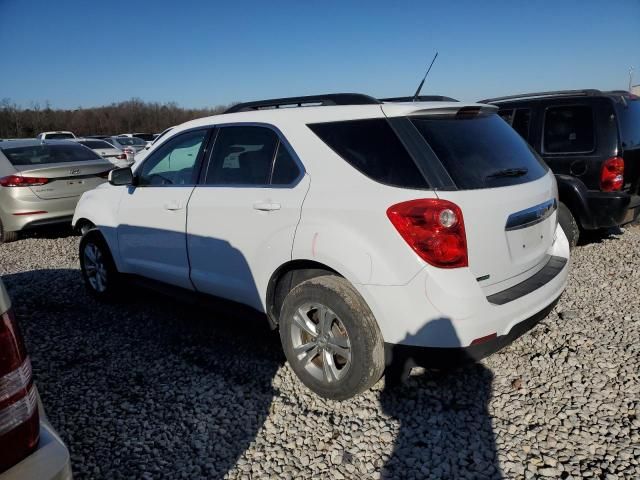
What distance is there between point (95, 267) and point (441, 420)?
360cm

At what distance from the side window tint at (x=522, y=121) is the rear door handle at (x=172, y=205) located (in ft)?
13.3

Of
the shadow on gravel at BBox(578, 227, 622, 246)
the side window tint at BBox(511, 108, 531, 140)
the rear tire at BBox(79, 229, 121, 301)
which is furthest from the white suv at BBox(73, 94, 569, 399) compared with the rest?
the shadow on gravel at BBox(578, 227, 622, 246)

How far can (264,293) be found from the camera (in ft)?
9.96

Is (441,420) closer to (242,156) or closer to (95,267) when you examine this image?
(242,156)

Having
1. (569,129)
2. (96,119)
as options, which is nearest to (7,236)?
(569,129)

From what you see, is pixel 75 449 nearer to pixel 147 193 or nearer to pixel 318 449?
pixel 318 449

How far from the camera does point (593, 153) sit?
16.5ft

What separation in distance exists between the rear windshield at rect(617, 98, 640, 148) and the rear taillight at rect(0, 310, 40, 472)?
215 inches

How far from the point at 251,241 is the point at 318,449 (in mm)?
1269

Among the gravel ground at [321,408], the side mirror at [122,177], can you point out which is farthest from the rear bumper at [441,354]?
the side mirror at [122,177]

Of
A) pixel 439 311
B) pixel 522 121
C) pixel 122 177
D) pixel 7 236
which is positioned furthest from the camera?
pixel 7 236

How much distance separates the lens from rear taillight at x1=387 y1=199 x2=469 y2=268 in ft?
7.63

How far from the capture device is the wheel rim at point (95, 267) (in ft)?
15.1

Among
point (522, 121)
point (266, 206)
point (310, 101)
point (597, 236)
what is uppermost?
point (310, 101)
